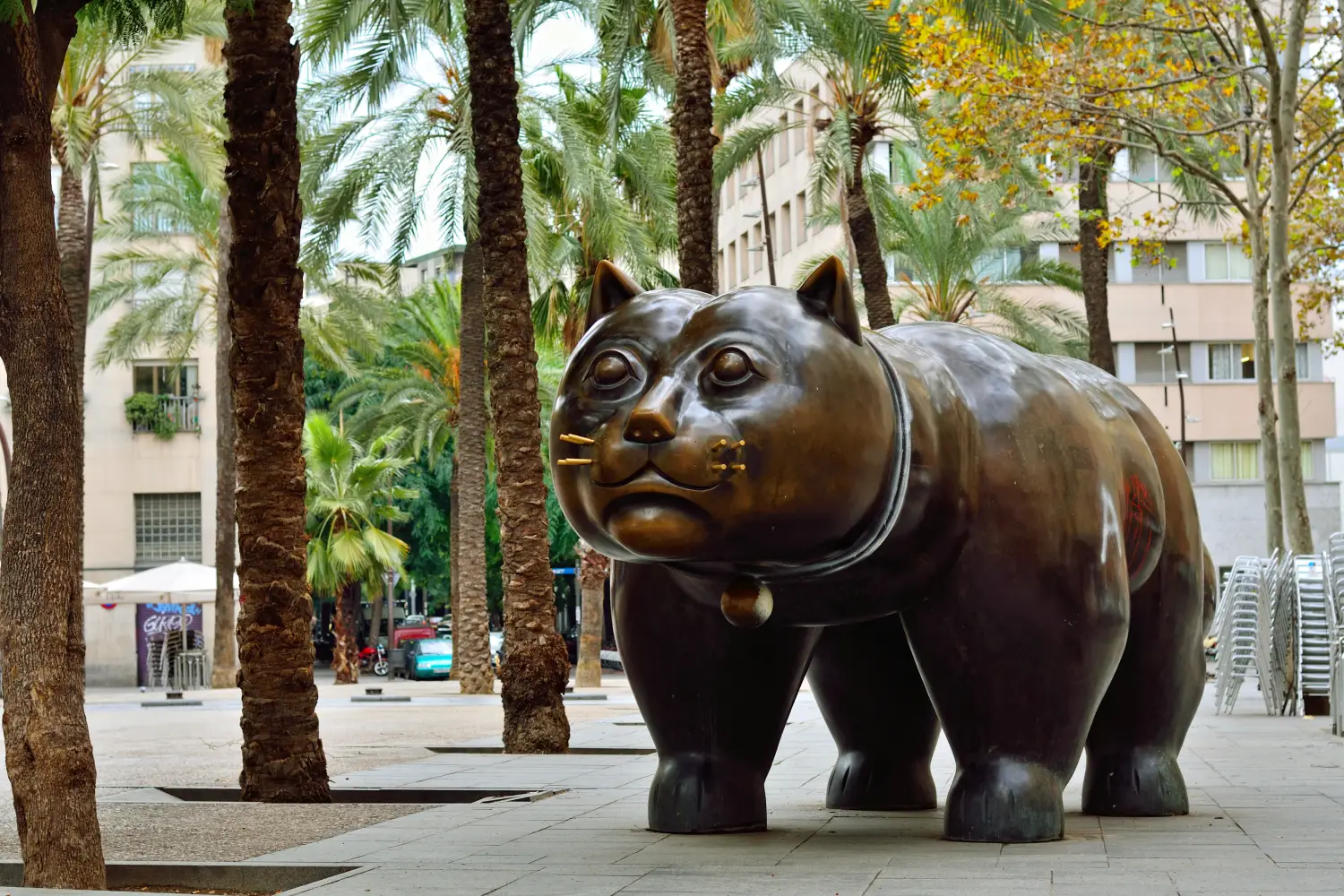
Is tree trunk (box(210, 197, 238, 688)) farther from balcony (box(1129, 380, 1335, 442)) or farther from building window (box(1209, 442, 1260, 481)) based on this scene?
building window (box(1209, 442, 1260, 481))

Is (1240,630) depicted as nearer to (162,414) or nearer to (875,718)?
(875,718)

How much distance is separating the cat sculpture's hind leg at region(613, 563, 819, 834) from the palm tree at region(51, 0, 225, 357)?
20161mm

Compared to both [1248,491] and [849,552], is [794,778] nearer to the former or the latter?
[849,552]

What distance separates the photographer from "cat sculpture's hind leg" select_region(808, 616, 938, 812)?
7.96 meters

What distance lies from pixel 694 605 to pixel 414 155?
798 inches

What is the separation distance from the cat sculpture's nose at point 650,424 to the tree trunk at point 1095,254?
17180mm

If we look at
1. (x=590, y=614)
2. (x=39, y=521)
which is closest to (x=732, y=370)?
(x=39, y=521)

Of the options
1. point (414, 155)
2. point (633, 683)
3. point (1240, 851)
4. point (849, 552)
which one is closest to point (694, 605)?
point (633, 683)

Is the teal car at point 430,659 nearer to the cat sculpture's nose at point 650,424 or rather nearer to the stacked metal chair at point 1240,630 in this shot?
the stacked metal chair at point 1240,630

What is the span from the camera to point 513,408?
13242mm

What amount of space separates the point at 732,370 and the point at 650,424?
37cm

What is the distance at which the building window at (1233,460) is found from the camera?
49969 mm

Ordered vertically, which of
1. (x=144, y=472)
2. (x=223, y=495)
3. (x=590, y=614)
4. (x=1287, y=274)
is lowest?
(x=590, y=614)

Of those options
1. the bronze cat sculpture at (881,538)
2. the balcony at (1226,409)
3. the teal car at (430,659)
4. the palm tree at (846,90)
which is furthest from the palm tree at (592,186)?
the balcony at (1226,409)
